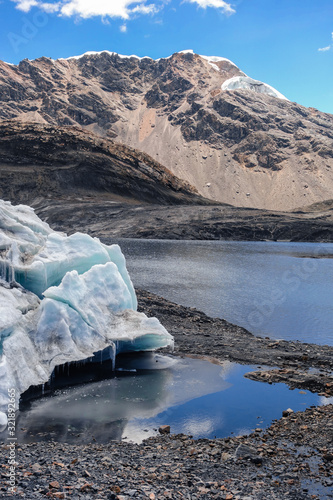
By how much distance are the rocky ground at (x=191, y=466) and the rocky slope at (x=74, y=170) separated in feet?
401

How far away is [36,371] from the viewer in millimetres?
14727

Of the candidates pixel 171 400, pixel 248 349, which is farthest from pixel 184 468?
pixel 248 349

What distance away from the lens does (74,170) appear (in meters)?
141

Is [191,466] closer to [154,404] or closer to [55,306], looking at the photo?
[154,404]

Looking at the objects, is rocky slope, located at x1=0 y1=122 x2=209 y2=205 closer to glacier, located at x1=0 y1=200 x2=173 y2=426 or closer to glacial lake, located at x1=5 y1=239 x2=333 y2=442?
glacial lake, located at x1=5 y1=239 x2=333 y2=442

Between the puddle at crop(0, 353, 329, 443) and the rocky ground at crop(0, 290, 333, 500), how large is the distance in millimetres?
742

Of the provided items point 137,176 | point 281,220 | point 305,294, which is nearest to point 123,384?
point 305,294

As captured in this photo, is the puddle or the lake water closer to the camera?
the puddle

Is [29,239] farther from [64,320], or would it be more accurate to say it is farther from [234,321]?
[234,321]

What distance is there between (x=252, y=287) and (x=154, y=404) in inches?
1211

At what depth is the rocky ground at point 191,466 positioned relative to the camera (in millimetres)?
9156

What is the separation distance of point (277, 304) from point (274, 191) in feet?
557

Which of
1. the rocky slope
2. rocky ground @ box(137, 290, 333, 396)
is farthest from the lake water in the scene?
the rocky slope

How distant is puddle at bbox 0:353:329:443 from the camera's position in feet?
42.3
